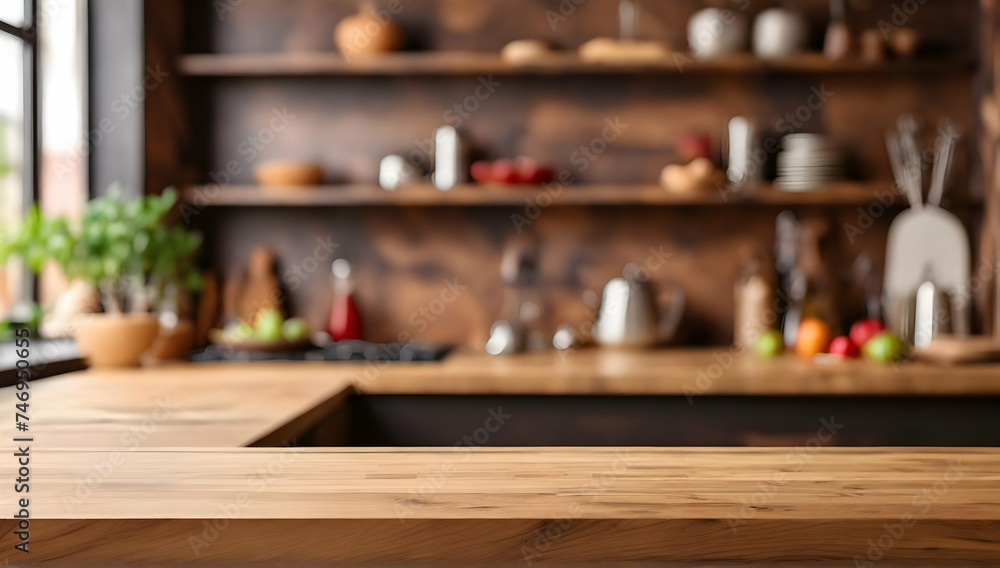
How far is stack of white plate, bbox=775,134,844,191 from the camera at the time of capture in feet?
8.68

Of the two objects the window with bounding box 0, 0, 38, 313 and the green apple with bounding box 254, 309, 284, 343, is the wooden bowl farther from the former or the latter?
the window with bounding box 0, 0, 38, 313

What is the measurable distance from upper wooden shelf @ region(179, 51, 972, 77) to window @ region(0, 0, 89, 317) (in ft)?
1.14

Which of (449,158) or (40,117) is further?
(449,158)

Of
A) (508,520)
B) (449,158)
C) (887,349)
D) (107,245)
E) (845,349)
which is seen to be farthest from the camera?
(449,158)

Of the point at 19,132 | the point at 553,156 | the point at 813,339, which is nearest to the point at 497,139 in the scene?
the point at 553,156

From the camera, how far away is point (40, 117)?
2414 millimetres

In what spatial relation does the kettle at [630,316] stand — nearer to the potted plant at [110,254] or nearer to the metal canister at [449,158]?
the metal canister at [449,158]

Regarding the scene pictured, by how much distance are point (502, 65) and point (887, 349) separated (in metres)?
1.43

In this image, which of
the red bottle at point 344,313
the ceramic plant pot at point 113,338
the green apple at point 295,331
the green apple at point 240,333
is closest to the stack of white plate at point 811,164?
the red bottle at point 344,313

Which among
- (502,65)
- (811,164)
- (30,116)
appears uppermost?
(502,65)

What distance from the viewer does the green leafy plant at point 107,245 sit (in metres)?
2.00

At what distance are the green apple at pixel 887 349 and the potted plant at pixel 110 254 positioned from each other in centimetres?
191

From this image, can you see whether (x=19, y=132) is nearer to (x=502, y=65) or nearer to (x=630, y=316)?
(x=502, y=65)

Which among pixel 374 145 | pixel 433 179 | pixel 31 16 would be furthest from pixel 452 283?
pixel 31 16
